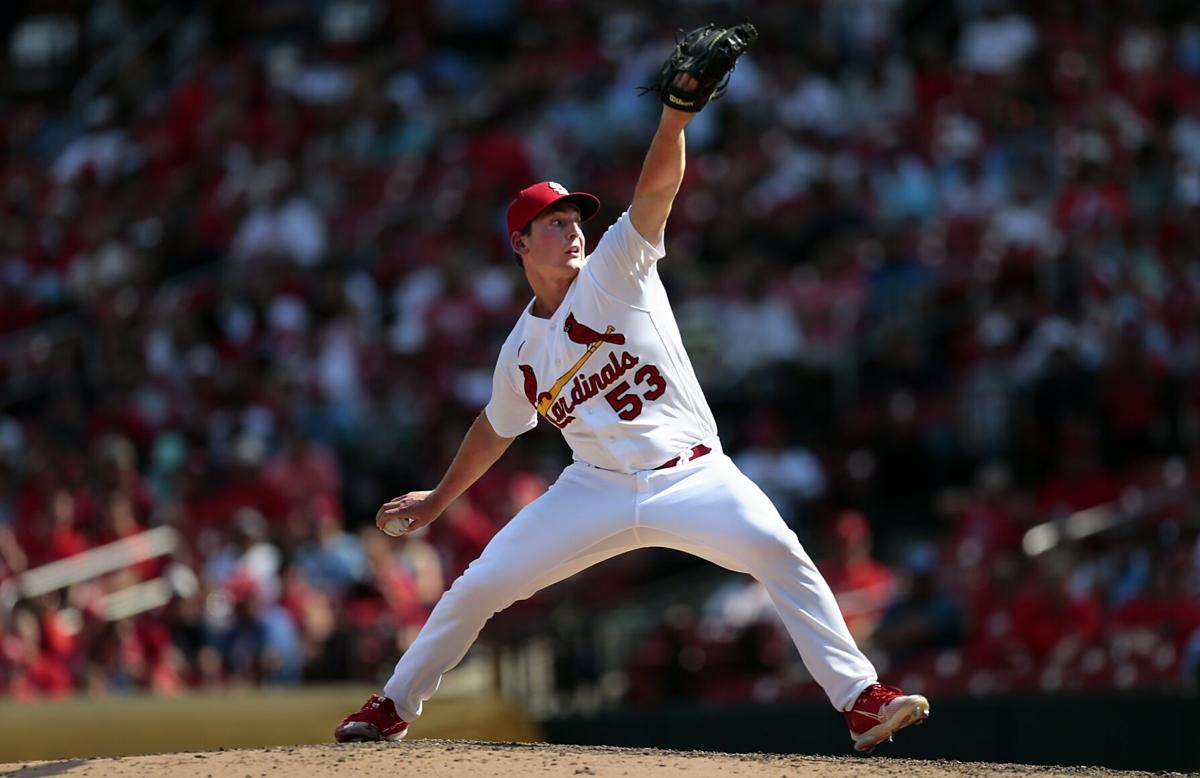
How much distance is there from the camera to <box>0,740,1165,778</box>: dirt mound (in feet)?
18.1

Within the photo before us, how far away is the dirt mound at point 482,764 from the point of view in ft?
18.1

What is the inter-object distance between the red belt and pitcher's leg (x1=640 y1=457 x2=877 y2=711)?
6 centimetres

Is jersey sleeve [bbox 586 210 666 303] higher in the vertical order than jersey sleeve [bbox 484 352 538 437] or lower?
higher

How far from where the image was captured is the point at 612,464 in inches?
221

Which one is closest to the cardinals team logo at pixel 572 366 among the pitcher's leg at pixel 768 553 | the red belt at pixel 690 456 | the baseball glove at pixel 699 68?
the red belt at pixel 690 456

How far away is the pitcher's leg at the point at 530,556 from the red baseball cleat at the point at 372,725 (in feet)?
0.73

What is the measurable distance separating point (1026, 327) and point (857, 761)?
5.84 metres

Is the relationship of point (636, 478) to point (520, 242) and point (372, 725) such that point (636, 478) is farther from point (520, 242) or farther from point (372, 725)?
point (372, 725)

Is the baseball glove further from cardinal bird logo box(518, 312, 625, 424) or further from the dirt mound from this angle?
the dirt mound

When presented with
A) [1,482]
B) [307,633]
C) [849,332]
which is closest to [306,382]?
[1,482]

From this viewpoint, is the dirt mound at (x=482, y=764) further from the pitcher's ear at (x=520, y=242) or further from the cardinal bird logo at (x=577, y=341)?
the pitcher's ear at (x=520, y=242)

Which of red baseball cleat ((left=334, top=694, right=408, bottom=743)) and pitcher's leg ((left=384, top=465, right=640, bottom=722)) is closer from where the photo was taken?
pitcher's leg ((left=384, top=465, right=640, bottom=722))

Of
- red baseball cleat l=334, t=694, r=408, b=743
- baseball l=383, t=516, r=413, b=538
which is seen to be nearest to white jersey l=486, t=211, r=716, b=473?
baseball l=383, t=516, r=413, b=538

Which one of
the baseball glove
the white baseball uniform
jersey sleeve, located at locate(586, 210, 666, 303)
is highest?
the baseball glove
